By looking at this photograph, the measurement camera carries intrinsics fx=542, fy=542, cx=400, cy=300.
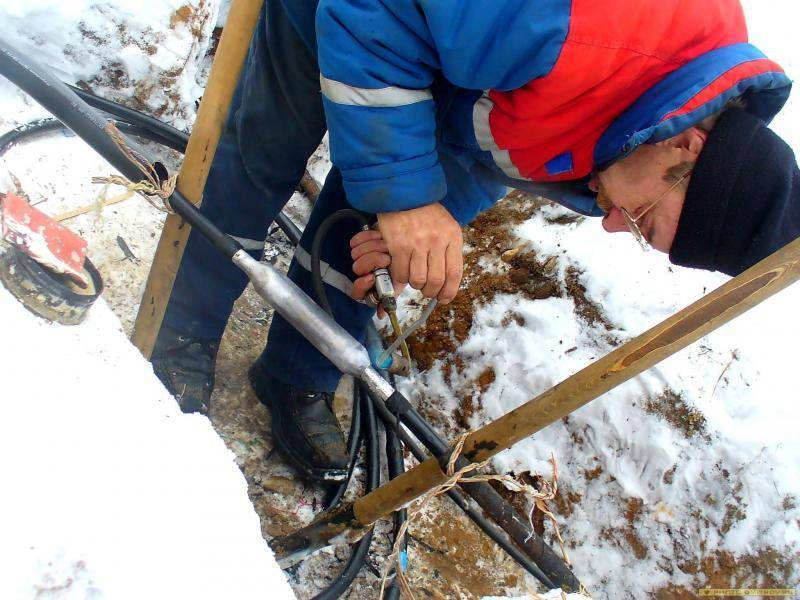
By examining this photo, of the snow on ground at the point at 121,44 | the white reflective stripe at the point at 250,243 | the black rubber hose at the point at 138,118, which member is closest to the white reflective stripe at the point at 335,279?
the white reflective stripe at the point at 250,243

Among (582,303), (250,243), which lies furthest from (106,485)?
(582,303)

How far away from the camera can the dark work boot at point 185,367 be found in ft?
4.94

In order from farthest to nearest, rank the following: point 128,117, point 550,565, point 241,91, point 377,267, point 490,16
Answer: point 128,117
point 241,91
point 377,267
point 550,565
point 490,16

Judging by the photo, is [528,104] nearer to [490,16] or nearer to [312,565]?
[490,16]

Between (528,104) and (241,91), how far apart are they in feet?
2.59

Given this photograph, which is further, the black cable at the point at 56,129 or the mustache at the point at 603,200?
the black cable at the point at 56,129

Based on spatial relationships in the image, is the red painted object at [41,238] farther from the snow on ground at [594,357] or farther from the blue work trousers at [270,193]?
the blue work trousers at [270,193]

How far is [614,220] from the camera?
1038mm

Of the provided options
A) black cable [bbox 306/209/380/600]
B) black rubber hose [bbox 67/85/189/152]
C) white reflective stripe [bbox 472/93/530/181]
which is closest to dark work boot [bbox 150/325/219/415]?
black cable [bbox 306/209/380/600]

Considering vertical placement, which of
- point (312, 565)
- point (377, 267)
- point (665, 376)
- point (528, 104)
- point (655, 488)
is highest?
point (528, 104)

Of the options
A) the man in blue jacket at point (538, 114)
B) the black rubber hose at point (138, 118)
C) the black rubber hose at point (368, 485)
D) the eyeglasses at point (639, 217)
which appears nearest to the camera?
the man in blue jacket at point (538, 114)

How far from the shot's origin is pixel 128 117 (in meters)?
1.71

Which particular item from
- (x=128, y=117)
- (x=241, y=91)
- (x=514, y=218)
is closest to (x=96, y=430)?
(x=241, y=91)

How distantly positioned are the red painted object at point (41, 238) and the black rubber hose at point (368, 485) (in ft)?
3.22
